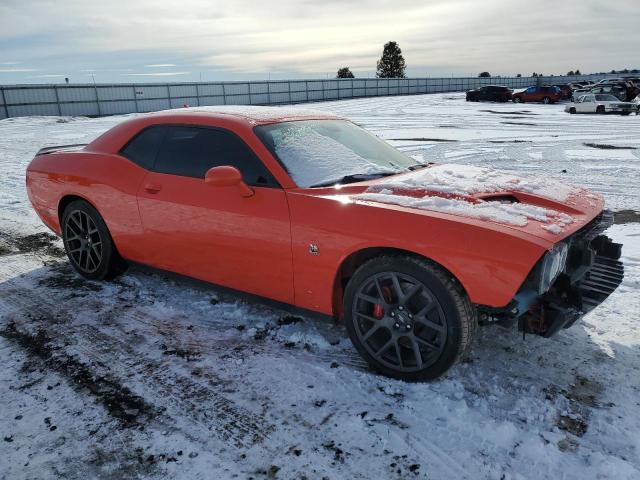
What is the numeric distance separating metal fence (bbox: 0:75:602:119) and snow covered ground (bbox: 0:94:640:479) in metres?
21.8

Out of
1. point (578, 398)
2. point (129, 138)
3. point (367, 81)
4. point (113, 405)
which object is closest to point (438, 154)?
point (129, 138)

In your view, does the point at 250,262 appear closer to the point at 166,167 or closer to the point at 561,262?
the point at 166,167

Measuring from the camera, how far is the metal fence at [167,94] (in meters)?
26.2

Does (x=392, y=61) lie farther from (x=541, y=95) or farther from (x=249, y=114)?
(x=249, y=114)

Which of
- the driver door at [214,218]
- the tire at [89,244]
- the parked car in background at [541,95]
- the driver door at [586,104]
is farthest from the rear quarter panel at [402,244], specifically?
the parked car in background at [541,95]

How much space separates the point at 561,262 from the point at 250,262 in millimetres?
1852

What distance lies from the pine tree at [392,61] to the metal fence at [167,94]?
2579cm

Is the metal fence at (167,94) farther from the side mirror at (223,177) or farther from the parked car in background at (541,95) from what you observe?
the side mirror at (223,177)

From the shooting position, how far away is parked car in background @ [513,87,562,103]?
33250 millimetres

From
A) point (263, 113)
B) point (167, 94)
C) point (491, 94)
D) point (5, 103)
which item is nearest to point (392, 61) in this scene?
point (491, 94)

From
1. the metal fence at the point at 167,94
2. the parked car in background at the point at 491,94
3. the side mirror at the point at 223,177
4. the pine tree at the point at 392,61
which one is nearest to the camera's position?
→ the side mirror at the point at 223,177

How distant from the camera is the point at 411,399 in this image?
106 inches

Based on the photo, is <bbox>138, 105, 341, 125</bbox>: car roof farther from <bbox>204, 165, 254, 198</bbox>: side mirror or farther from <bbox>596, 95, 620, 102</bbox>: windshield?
<bbox>596, 95, 620, 102</bbox>: windshield

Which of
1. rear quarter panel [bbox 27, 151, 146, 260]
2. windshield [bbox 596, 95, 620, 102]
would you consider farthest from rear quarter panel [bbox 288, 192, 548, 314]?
windshield [bbox 596, 95, 620, 102]
